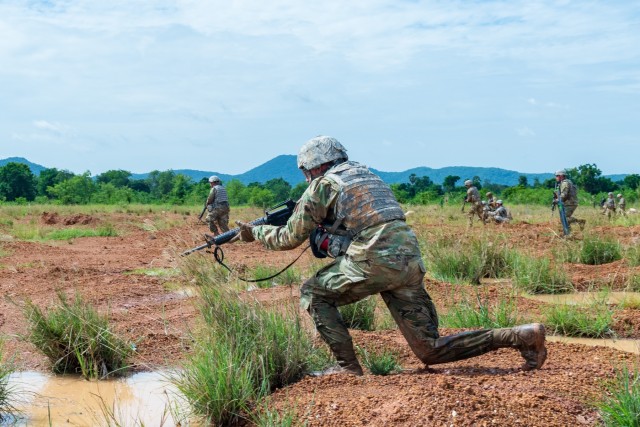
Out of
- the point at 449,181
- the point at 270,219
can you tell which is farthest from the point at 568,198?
the point at 449,181

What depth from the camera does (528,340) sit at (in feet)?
16.3

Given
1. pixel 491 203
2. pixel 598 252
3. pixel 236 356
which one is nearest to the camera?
pixel 236 356

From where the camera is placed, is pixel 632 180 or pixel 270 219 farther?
pixel 632 180

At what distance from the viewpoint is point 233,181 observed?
5897 cm

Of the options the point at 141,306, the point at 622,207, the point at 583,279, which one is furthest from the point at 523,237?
the point at 622,207

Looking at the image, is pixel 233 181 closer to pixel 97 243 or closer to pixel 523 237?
pixel 97 243

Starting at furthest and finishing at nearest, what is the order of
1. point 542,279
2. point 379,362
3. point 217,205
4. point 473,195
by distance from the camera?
point 473,195, point 217,205, point 542,279, point 379,362

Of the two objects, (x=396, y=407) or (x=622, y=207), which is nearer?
(x=396, y=407)

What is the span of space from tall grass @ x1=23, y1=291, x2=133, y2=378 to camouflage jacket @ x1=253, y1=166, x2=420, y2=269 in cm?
186

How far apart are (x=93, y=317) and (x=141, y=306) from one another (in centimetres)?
267

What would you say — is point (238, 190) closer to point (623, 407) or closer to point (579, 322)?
point (579, 322)

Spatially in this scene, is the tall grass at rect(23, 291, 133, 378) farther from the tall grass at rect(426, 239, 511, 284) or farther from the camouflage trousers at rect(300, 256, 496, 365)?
the tall grass at rect(426, 239, 511, 284)

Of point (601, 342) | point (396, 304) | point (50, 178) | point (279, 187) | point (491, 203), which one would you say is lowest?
point (601, 342)

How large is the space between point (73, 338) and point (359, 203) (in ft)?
9.01
